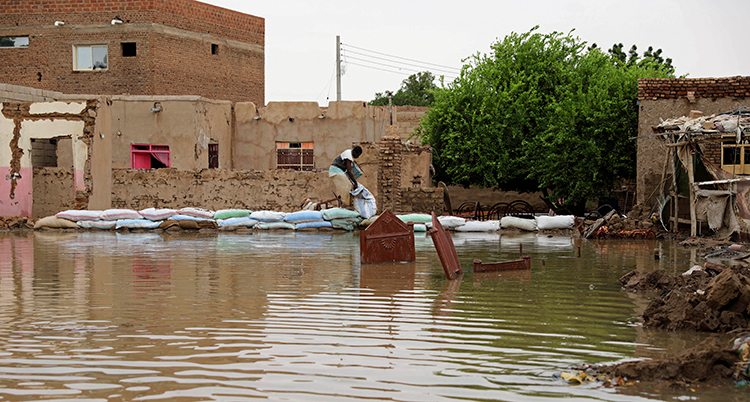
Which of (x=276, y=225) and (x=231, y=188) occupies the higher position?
(x=231, y=188)

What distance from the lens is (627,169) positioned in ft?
63.2

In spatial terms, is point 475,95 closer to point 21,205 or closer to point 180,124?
point 180,124

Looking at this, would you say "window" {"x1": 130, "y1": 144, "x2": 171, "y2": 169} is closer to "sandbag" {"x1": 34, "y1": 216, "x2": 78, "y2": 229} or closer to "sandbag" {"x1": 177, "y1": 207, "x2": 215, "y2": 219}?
"sandbag" {"x1": 34, "y1": 216, "x2": 78, "y2": 229}

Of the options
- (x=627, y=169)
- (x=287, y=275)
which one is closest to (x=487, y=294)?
(x=287, y=275)

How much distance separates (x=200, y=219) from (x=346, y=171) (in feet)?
12.1

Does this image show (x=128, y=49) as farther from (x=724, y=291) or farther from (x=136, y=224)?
(x=724, y=291)

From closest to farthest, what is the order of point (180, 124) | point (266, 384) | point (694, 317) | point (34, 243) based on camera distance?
point (266, 384) < point (694, 317) < point (34, 243) < point (180, 124)

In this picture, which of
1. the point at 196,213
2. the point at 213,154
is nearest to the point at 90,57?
the point at 213,154

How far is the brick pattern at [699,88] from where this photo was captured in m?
16.9

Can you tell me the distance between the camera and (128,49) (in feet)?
104

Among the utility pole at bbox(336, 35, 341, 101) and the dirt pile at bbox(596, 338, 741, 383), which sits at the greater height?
the utility pole at bbox(336, 35, 341, 101)

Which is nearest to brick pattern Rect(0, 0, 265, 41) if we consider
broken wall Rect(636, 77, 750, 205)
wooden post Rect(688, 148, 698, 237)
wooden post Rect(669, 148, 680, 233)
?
broken wall Rect(636, 77, 750, 205)

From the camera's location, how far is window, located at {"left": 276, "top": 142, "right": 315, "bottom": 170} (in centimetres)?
2655

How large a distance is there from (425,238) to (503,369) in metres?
10.2
